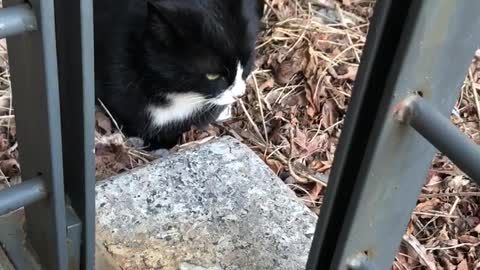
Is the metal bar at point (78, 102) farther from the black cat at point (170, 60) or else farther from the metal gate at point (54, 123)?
the black cat at point (170, 60)

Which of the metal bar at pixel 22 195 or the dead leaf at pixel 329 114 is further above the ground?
the metal bar at pixel 22 195

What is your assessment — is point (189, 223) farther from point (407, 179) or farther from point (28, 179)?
point (407, 179)

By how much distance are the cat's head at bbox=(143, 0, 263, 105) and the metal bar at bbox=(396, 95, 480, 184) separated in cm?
98

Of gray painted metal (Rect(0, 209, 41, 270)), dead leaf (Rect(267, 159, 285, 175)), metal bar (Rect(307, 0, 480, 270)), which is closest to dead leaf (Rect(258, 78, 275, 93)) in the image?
dead leaf (Rect(267, 159, 285, 175))

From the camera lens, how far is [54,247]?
1.09m

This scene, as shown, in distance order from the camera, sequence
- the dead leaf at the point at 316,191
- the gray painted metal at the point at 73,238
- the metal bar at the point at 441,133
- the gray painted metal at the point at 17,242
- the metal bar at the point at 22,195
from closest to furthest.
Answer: the metal bar at the point at 441,133 < the metal bar at the point at 22,195 < the gray painted metal at the point at 73,238 < the gray painted metal at the point at 17,242 < the dead leaf at the point at 316,191

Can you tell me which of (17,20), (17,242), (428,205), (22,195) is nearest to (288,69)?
(428,205)

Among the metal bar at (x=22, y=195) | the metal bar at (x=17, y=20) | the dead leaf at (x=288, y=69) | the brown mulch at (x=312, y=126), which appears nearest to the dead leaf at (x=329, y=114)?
the brown mulch at (x=312, y=126)

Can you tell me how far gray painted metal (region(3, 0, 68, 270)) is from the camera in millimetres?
846

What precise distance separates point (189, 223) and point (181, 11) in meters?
0.49

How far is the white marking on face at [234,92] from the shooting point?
182 cm

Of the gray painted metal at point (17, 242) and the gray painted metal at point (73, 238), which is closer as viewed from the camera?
the gray painted metal at point (73, 238)

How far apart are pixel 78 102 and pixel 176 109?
1006 millimetres

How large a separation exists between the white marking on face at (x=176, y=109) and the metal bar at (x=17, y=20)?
109 cm
